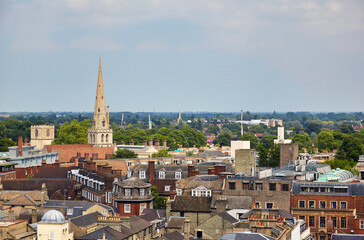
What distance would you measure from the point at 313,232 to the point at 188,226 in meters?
16.5

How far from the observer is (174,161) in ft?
536

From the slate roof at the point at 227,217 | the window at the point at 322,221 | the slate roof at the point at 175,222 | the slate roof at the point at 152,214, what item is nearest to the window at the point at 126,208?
the slate roof at the point at 152,214

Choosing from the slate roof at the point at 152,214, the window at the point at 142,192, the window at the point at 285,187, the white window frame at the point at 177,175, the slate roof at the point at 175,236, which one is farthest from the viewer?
the white window frame at the point at 177,175

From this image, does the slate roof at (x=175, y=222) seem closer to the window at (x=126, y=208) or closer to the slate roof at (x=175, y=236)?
the slate roof at (x=175, y=236)

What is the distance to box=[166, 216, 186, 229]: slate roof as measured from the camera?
80.2m

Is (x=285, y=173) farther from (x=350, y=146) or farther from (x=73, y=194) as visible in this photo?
(x=350, y=146)

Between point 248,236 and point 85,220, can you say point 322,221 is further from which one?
point 85,220

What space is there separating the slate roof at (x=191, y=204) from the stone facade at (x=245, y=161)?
55.7ft

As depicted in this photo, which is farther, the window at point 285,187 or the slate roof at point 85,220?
the window at point 285,187

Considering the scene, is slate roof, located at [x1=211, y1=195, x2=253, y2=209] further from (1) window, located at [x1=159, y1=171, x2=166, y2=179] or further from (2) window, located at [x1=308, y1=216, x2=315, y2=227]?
(1) window, located at [x1=159, y1=171, x2=166, y2=179]

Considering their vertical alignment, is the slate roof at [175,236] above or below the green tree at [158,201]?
below

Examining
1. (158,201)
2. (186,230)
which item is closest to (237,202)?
(158,201)

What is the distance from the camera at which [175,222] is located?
3204 inches

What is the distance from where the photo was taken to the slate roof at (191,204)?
85875 mm
